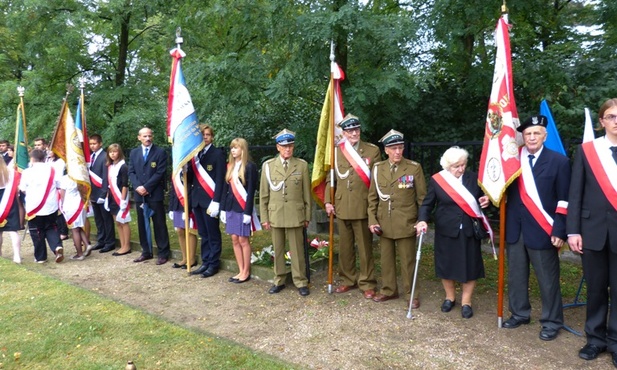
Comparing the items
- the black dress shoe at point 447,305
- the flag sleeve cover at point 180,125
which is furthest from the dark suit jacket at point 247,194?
the black dress shoe at point 447,305

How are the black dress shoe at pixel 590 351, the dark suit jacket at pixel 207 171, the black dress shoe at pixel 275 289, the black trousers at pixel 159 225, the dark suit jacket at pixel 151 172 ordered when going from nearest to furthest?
the black dress shoe at pixel 590 351
the black dress shoe at pixel 275 289
the dark suit jacket at pixel 207 171
the dark suit jacket at pixel 151 172
the black trousers at pixel 159 225

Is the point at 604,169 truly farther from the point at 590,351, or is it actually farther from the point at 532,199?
the point at 590,351

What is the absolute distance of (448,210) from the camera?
186 inches

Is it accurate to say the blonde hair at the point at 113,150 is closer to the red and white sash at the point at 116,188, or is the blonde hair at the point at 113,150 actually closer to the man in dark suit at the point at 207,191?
the red and white sash at the point at 116,188

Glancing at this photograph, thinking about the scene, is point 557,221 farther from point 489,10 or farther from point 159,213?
point 159,213

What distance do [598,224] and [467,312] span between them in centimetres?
158

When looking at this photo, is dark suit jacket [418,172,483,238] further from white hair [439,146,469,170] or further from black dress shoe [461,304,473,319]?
black dress shoe [461,304,473,319]

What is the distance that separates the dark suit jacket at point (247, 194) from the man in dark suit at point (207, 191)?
29cm

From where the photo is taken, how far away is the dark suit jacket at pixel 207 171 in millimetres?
6421

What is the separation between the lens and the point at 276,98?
644 centimetres

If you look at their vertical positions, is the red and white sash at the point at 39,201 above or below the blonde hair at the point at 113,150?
below

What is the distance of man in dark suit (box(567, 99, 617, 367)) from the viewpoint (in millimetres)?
3664

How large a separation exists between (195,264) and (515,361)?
4628mm

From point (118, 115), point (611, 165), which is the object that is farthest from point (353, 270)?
point (118, 115)
